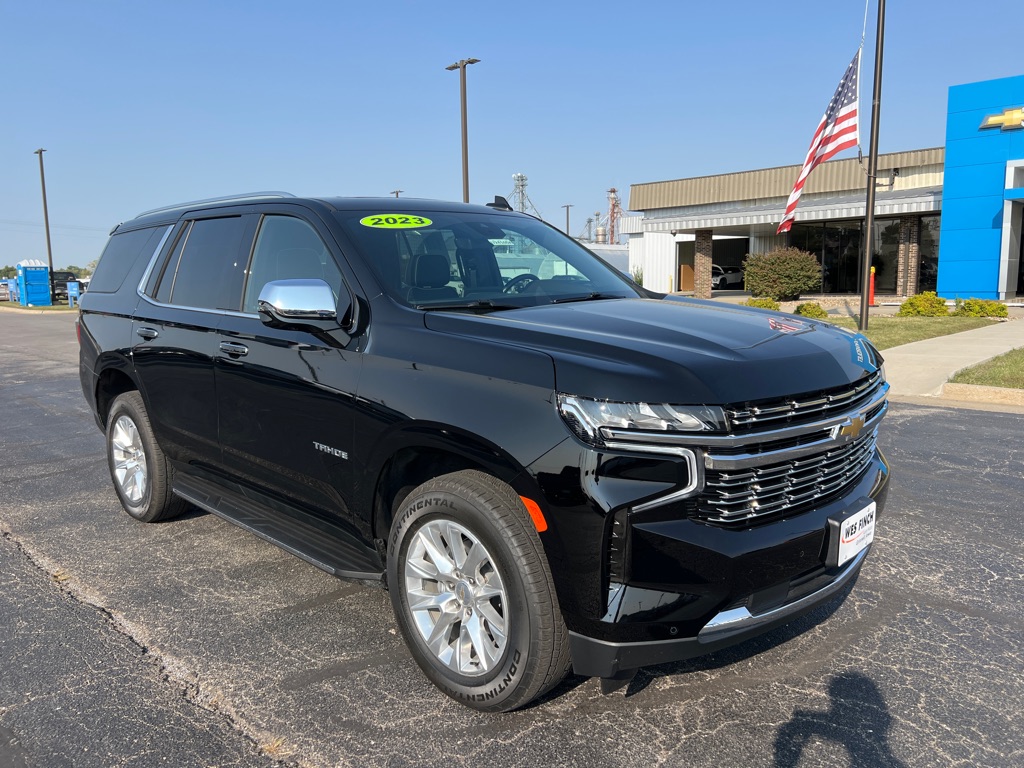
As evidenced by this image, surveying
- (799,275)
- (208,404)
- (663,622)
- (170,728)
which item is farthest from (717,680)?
(799,275)

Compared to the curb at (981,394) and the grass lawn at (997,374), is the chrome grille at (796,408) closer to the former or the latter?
the curb at (981,394)

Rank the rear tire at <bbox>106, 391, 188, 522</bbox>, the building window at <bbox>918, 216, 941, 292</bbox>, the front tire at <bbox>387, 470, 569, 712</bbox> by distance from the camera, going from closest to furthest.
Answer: the front tire at <bbox>387, 470, 569, 712</bbox> < the rear tire at <bbox>106, 391, 188, 522</bbox> < the building window at <bbox>918, 216, 941, 292</bbox>

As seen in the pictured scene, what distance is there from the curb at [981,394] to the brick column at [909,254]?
2180 cm

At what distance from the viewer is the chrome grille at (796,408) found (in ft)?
8.32

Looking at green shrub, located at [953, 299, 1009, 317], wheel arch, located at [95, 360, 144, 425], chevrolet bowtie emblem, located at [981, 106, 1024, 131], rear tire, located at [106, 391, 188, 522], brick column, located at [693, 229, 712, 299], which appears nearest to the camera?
rear tire, located at [106, 391, 188, 522]

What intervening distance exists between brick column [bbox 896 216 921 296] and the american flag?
1465cm

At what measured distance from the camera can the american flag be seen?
1537 centimetres

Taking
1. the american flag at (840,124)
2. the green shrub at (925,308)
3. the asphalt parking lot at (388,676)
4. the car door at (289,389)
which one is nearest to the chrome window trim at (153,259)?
the car door at (289,389)

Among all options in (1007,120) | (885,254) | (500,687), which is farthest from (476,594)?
(885,254)

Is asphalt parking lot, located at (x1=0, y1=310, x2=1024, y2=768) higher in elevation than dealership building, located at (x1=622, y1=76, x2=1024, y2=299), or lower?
lower

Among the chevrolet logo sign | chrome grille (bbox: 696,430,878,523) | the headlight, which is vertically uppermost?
the headlight

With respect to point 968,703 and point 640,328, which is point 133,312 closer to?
point 640,328

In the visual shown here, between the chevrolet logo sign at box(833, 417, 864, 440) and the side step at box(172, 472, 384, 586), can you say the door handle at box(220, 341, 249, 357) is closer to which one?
the side step at box(172, 472, 384, 586)

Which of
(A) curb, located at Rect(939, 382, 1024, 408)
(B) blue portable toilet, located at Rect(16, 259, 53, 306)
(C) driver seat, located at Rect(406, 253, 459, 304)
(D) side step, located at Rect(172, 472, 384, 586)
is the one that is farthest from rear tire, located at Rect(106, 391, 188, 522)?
(B) blue portable toilet, located at Rect(16, 259, 53, 306)
